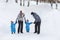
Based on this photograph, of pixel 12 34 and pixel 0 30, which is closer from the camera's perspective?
pixel 12 34

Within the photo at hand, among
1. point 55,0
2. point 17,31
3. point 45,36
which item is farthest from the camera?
point 55,0

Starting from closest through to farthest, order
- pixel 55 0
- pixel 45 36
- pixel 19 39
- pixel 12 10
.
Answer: pixel 19 39, pixel 45 36, pixel 12 10, pixel 55 0

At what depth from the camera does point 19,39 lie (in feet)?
48.6

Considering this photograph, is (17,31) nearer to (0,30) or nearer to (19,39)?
(0,30)

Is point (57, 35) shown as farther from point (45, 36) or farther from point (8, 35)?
point (8, 35)

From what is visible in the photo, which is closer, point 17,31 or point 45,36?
point 45,36

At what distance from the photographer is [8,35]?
630 inches

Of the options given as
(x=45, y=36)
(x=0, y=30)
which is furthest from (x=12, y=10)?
(x=45, y=36)

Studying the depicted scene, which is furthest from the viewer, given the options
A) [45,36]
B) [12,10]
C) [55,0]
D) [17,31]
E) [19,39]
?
[55,0]

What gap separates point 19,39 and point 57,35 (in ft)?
8.10

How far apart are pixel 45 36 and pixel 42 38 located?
0.64 metres

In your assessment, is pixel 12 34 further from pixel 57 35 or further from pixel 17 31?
pixel 57 35

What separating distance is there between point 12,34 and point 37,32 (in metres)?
1.32

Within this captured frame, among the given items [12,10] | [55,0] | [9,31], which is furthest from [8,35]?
[55,0]
